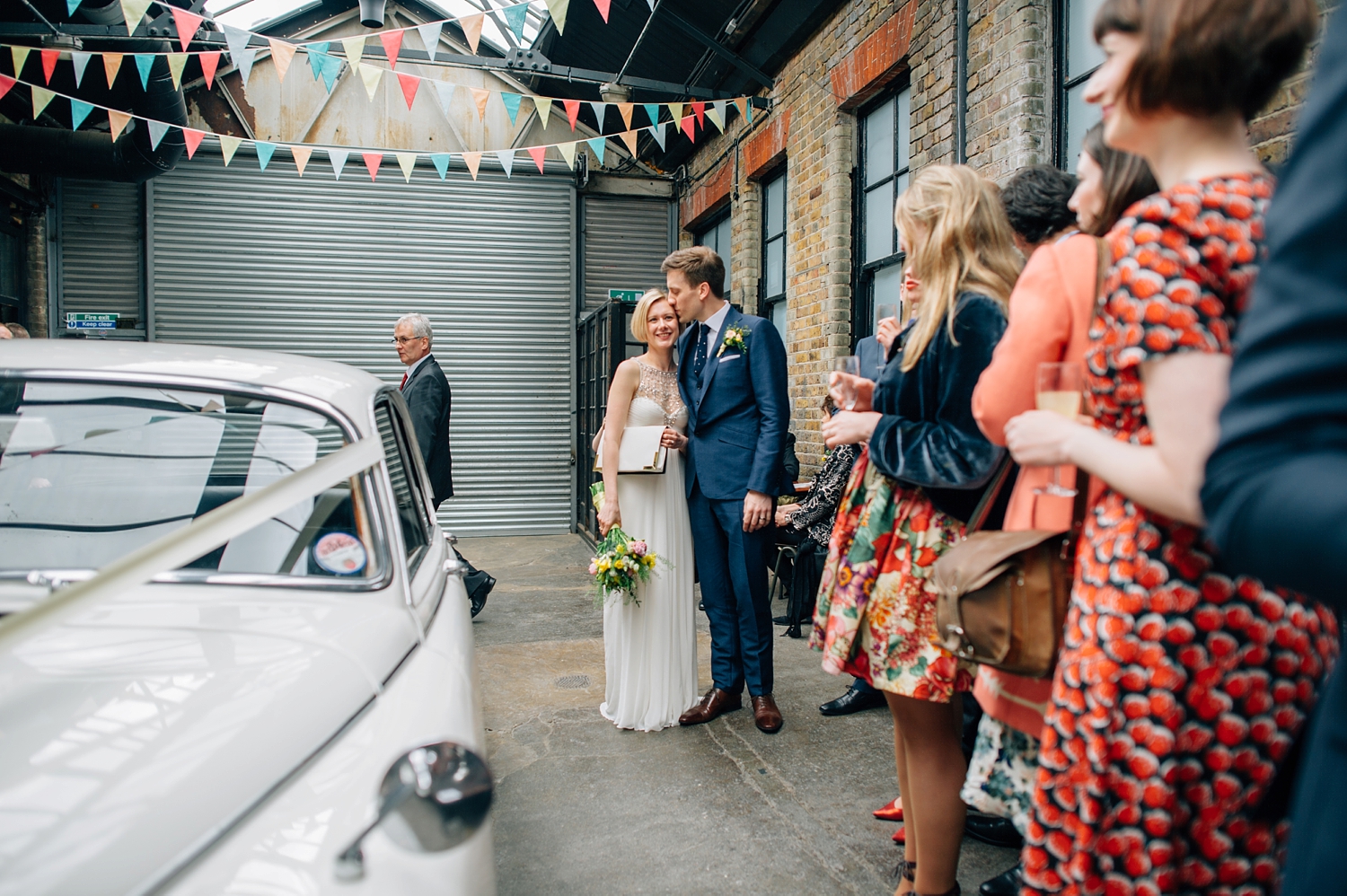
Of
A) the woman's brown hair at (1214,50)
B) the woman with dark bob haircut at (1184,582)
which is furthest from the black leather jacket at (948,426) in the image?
the woman's brown hair at (1214,50)

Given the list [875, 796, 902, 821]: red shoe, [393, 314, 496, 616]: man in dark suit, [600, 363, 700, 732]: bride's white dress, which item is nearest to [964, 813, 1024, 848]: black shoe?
[875, 796, 902, 821]: red shoe

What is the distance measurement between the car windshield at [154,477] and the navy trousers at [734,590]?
2.06m

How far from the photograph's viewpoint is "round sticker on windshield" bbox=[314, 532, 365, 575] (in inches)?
67.6

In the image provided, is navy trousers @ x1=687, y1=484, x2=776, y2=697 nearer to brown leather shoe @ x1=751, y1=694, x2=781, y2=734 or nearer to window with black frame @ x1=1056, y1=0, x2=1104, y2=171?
brown leather shoe @ x1=751, y1=694, x2=781, y2=734

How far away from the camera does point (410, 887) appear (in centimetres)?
105

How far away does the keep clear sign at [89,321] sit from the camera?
A: 8.87 metres

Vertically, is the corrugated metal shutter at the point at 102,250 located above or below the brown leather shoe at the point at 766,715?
above

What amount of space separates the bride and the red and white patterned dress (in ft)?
8.52

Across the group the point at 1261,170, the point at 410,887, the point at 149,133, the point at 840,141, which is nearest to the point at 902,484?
the point at 1261,170

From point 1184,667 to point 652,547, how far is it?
2.71 m

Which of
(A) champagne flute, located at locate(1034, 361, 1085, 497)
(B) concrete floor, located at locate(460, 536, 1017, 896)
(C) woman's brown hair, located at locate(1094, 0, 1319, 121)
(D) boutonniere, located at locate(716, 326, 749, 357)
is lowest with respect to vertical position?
(B) concrete floor, located at locate(460, 536, 1017, 896)

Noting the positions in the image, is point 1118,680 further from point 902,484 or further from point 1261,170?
point 902,484

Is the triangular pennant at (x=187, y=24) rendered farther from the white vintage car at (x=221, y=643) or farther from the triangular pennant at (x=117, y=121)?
the white vintage car at (x=221, y=643)

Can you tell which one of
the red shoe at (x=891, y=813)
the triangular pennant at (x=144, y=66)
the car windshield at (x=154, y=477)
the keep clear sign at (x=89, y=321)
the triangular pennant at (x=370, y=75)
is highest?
the triangular pennant at (x=144, y=66)
